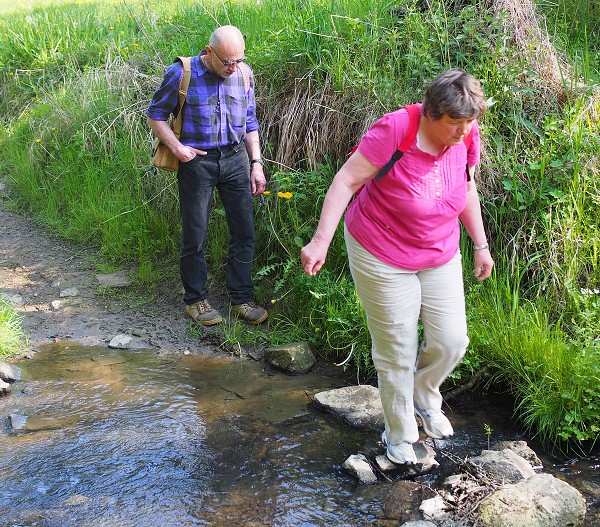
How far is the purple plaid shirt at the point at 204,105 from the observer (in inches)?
179

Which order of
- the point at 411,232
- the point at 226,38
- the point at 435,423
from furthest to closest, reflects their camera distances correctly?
the point at 226,38
the point at 435,423
the point at 411,232

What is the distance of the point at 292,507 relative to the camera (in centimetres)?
331

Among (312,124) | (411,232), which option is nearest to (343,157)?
(312,124)

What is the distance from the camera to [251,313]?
5168 millimetres

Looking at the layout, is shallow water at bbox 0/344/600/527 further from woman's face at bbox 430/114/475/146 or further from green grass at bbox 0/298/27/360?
woman's face at bbox 430/114/475/146

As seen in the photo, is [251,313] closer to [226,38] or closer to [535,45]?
[226,38]

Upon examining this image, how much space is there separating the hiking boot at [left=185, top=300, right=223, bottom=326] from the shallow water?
1.29ft

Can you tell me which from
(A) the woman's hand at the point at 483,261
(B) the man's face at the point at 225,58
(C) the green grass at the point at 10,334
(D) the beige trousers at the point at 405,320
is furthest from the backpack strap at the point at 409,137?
(C) the green grass at the point at 10,334

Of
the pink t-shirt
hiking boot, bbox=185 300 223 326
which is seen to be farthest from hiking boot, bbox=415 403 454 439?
hiking boot, bbox=185 300 223 326

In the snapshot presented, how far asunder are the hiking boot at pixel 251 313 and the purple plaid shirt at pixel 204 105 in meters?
1.25

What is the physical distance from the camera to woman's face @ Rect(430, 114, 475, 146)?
2.79m

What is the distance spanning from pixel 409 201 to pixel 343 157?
8.10 ft

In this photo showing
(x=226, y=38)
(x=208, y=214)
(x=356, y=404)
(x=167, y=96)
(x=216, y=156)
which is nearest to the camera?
(x=356, y=404)

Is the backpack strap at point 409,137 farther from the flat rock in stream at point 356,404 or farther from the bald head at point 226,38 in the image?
the bald head at point 226,38
